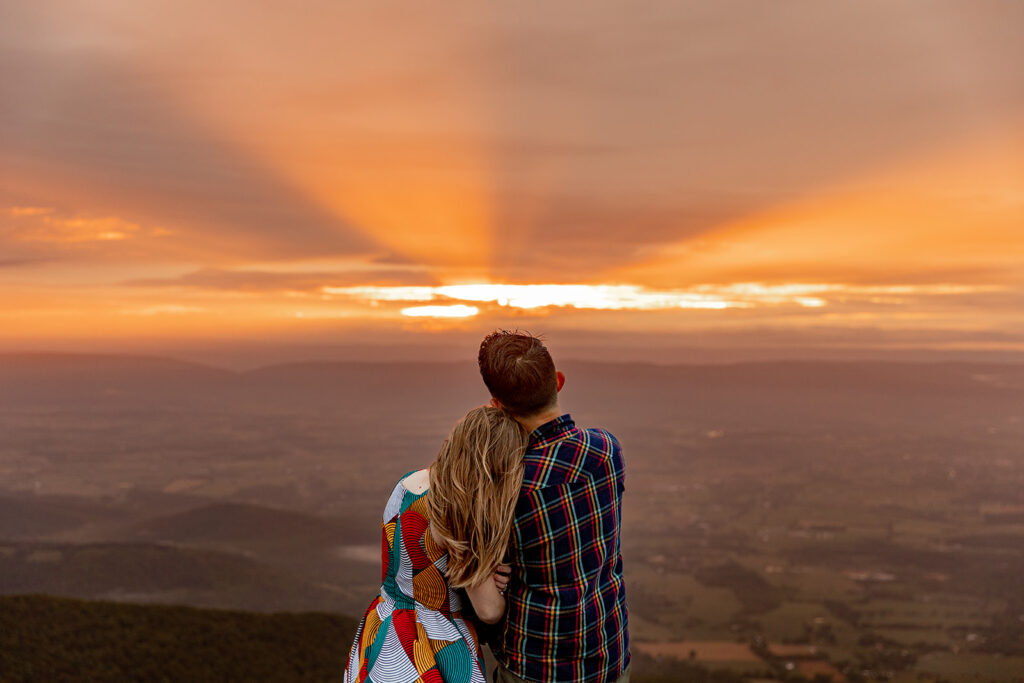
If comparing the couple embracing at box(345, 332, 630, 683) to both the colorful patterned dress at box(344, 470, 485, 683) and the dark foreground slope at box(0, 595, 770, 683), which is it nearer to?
the colorful patterned dress at box(344, 470, 485, 683)

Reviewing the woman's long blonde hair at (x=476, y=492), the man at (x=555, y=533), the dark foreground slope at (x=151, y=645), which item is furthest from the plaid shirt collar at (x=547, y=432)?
the dark foreground slope at (x=151, y=645)

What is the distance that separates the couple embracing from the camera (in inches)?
137

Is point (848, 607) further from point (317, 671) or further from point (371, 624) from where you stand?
point (371, 624)

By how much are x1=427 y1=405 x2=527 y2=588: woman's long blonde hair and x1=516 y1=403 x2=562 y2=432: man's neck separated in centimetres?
13

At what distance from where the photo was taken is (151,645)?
3819cm

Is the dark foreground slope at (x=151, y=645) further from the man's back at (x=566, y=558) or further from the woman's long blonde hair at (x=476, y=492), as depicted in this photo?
the woman's long blonde hair at (x=476, y=492)

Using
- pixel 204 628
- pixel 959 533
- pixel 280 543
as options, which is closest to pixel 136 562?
pixel 280 543

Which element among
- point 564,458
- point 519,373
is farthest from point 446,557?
point 519,373

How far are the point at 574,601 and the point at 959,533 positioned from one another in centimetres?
19064

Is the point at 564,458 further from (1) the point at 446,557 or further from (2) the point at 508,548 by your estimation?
(1) the point at 446,557

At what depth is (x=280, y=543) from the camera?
495ft

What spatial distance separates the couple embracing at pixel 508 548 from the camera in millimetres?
3479

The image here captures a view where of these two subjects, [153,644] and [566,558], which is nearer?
[566,558]

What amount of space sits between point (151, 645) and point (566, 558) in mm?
42069
